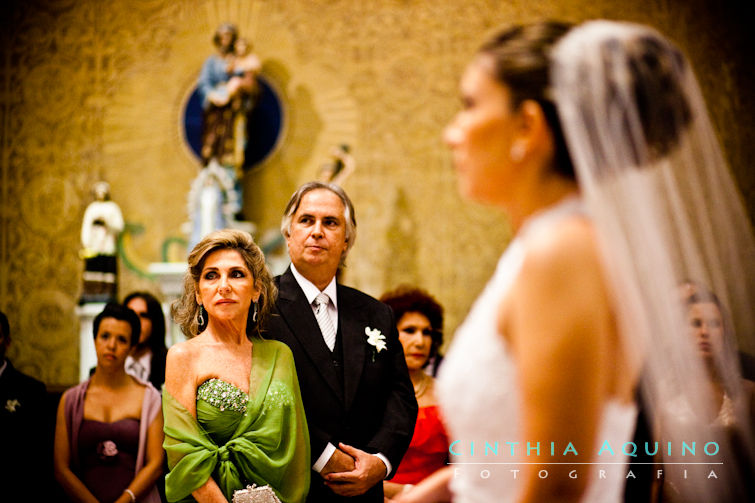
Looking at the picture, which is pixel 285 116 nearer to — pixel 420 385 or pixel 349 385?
pixel 420 385

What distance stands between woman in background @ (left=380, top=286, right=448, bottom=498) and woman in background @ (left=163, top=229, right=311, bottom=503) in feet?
2.86

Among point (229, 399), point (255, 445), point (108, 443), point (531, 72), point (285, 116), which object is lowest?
point (108, 443)

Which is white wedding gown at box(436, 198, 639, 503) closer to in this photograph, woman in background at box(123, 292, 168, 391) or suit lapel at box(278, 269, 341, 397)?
suit lapel at box(278, 269, 341, 397)

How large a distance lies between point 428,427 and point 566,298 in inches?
102

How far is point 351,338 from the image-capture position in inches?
117

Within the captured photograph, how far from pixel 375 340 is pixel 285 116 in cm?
591

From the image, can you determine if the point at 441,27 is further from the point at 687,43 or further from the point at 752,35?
the point at 752,35

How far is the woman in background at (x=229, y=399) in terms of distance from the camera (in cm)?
257

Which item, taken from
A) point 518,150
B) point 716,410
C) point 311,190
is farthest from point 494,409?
point 311,190

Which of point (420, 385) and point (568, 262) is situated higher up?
point (568, 262)

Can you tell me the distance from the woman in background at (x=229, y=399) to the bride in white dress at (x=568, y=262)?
53.4 inches

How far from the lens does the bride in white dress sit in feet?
3.65

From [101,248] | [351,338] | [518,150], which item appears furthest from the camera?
[101,248]

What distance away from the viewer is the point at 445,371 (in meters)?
1.36
